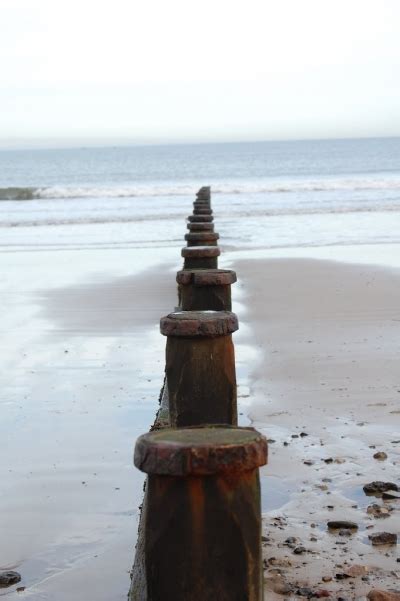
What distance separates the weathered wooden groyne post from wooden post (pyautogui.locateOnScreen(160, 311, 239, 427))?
4.18 feet

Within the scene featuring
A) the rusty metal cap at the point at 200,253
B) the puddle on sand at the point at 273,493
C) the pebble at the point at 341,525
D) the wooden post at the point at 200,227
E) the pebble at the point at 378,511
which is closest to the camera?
the pebble at the point at 341,525

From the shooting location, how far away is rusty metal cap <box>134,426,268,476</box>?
212 centimetres

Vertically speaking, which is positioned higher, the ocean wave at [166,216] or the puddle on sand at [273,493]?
the ocean wave at [166,216]

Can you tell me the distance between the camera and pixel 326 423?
5395 millimetres

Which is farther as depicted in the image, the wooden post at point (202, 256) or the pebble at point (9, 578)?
the wooden post at point (202, 256)

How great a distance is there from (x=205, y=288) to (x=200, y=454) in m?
3.20

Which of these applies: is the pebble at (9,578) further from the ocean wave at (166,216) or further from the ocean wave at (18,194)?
the ocean wave at (18,194)

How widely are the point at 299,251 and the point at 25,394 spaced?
33.2 feet

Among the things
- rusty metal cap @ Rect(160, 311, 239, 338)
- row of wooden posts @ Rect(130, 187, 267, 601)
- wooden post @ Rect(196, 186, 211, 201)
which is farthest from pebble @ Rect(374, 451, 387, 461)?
wooden post @ Rect(196, 186, 211, 201)

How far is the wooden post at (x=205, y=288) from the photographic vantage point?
5.27m

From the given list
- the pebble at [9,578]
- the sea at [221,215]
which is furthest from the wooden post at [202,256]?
the sea at [221,215]

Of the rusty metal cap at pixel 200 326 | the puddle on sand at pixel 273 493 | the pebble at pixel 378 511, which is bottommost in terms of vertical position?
the puddle on sand at pixel 273 493

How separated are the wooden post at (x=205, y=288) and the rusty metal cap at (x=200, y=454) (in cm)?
300

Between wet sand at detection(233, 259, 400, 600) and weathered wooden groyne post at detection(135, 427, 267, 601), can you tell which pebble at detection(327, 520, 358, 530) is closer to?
wet sand at detection(233, 259, 400, 600)
